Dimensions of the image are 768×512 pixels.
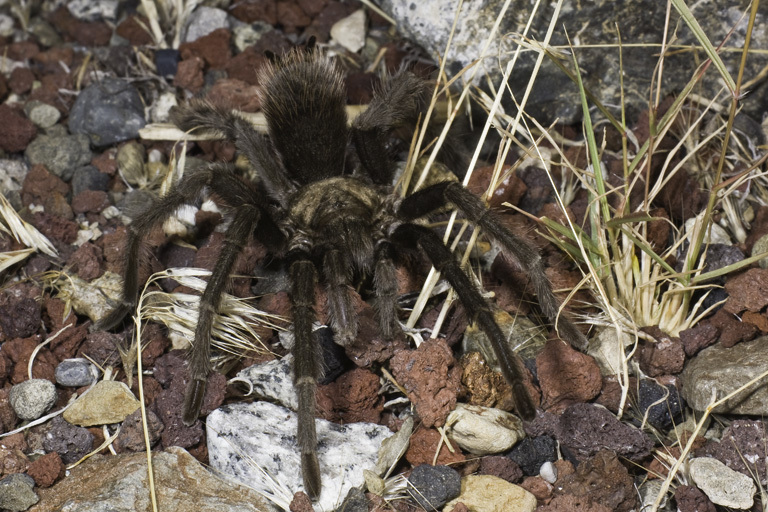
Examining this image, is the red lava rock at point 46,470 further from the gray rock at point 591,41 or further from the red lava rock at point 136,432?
the gray rock at point 591,41

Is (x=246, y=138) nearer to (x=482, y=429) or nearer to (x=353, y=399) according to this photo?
(x=353, y=399)

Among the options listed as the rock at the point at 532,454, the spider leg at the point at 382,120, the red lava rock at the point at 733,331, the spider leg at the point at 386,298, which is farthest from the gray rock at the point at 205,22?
the red lava rock at the point at 733,331

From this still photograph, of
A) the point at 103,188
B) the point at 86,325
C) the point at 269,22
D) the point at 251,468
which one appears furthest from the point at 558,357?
the point at 269,22

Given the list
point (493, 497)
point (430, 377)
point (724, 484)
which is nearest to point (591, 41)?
point (430, 377)

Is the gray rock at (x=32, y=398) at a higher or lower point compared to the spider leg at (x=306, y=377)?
lower

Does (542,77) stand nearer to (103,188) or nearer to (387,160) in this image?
(387,160)

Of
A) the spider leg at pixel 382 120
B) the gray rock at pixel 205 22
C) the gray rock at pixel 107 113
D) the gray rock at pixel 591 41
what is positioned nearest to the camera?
the spider leg at pixel 382 120
